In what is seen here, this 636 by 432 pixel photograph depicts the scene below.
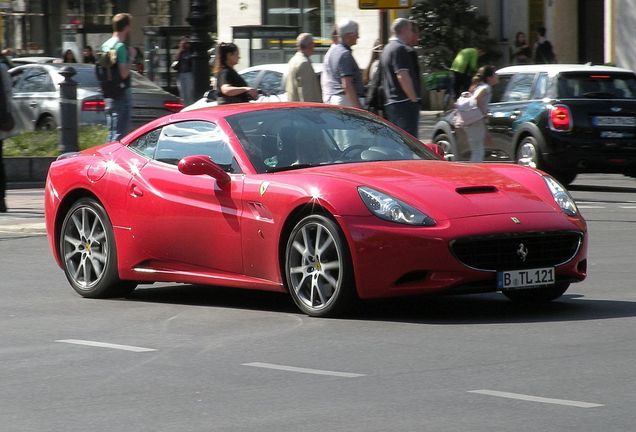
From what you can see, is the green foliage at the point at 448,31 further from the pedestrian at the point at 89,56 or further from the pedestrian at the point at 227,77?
the pedestrian at the point at 227,77

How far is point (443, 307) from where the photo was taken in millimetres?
9812

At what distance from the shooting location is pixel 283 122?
10055 millimetres

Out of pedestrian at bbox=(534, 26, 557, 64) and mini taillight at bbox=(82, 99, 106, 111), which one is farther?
pedestrian at bbox=(534, 26, 557, 64)

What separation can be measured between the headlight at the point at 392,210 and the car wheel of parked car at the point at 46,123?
17.4 m

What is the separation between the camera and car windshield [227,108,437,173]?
32.3 ft

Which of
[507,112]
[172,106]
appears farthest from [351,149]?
[172,106]

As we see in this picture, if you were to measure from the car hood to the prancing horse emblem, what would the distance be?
199mm

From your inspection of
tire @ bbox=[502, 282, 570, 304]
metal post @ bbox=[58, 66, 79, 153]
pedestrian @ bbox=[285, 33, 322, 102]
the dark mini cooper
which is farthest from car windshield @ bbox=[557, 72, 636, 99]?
tire @ bbox=[502, 282, 570, 304]

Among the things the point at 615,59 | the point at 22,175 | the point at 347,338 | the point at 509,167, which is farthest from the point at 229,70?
→ the point at 615,59

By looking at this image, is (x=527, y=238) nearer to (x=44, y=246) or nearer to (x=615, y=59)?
(x=44, y=246)

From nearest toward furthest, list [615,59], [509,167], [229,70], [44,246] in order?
1. [509,167]
2. [44,246]
3. [229,70]
4. [615,59]

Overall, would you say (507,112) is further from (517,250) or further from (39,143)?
(517,250)

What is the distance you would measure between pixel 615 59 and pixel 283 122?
27364mm

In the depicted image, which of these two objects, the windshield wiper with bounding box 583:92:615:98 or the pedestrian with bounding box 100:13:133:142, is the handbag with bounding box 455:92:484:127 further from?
the pedestrian with bounding box 100:13:133:142
